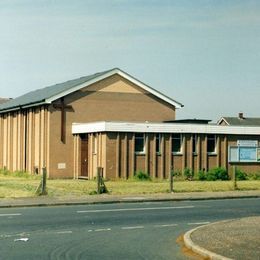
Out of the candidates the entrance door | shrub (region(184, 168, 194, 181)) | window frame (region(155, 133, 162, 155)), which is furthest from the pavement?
the entrance door

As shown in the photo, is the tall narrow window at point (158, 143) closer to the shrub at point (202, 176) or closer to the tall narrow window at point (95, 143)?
the shrub at point (202, 176)

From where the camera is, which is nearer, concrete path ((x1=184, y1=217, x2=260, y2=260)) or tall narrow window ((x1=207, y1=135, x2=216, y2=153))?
concrete path ((x1=184, y1=217, x2=260, y2=260))

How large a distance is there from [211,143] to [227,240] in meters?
32.0

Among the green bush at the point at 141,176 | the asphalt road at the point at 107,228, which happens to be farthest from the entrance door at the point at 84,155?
the asphalt road at the point at 107,228

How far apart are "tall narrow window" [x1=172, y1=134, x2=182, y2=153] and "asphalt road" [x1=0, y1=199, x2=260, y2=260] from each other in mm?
18087

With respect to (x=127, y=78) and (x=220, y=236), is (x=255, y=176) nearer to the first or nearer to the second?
(x=127, y=78)

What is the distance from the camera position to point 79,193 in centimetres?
2866

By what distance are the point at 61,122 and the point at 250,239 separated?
1310 inches

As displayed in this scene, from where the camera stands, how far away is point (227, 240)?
511 inches

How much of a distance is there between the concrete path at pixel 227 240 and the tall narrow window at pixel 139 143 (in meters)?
26.1

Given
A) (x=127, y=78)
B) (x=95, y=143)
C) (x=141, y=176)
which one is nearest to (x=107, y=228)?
(x=141, y=176)

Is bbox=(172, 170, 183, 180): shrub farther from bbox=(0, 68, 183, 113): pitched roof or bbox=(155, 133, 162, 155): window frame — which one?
bbox=(0, 68, 183, 113): pitched roof

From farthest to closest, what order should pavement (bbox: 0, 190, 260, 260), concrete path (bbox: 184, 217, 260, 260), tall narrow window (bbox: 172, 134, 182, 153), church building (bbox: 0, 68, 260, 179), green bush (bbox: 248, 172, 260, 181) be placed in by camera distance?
green bush (bbox: 248, 172, 260, 181) → tall narrow window (bbox: 172, 134, 182, 153) → church building (bbox: 0, 68, 260, 179) → pavement (bbox: 0, 190, 260, 260) → concrete path (bbox: 184, 217, 260, 260)

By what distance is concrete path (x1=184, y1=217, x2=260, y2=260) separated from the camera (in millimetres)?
11328
